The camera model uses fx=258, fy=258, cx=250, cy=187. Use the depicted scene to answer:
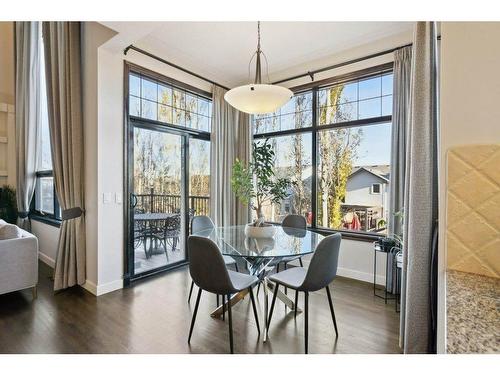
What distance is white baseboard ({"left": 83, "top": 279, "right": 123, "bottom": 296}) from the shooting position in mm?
2894

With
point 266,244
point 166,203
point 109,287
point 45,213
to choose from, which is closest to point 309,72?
point 266,244

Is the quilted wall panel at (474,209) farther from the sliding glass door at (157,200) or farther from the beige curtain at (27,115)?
the beige curtain at (27,115)

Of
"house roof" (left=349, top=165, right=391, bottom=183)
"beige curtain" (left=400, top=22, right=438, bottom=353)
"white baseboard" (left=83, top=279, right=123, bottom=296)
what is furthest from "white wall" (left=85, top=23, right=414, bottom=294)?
"beige curtain" (left=400, top=22, right=438, bottom=353)

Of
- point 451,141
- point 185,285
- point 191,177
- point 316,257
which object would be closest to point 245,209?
point 191,177

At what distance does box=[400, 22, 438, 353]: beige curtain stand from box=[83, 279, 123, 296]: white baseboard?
2.93m

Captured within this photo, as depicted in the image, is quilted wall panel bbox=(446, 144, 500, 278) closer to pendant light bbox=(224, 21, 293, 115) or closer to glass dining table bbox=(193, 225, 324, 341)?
glass dining table bbox=(193, 225, 324, 341)

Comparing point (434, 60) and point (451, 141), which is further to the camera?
point (434, 60)

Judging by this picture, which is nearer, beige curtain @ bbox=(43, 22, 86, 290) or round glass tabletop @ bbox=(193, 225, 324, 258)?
round glass tabletop @ bbox=(193, 225, 324, 258)

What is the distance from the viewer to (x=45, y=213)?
4418 millimetres

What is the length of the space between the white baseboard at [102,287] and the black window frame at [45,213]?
141cm

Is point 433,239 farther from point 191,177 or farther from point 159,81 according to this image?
point 159,81

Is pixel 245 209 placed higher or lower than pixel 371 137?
lower

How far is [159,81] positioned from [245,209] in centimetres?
243

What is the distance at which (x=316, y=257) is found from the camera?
1.91 metres
